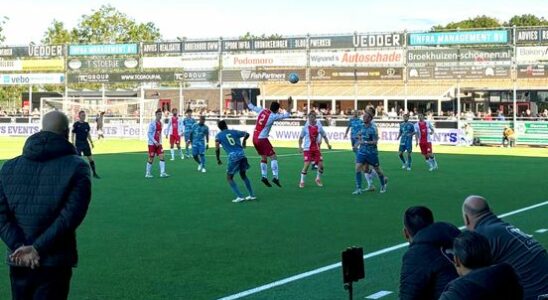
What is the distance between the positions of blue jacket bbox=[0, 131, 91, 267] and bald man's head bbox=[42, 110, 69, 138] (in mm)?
42

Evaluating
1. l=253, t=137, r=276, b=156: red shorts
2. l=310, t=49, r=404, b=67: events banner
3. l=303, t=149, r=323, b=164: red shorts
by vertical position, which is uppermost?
l=310, t=49, r=404, b=67: events banner

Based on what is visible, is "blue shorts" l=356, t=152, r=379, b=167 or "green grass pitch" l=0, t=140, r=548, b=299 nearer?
"green grass pitch" l=0, t=140, r=548, b=299

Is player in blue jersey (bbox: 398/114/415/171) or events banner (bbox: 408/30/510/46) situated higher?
events banner (bbox: 408/30/510/46)

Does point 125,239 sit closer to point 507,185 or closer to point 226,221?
point 226,221

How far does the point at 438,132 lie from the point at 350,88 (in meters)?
22.8

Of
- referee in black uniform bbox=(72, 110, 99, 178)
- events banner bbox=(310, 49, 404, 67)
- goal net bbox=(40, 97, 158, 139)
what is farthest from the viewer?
goal net bbox=(40, 97, 158, 139)

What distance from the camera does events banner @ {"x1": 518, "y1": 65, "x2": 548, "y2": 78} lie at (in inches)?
1811

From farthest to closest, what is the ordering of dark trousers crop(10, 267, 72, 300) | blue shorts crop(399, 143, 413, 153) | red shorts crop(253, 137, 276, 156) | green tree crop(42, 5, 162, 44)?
green tree crop(42, 5, 162, 44) → blue shorts crop(399, 143, 413, 153) → red shorts crop(253, 137, 276, 156) → dark trousers crop(10, 267, 72, 300)

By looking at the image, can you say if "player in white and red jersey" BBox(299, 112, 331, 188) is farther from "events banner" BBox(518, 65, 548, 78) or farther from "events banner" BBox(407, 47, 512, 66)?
"events banner" BBox(518, 65, 548, 78)

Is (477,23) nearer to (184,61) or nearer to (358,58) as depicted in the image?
Result: (358,58)

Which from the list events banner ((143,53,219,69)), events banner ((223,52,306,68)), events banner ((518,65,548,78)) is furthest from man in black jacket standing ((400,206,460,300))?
events banner ((143,53,219,69))

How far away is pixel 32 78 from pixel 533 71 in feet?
121

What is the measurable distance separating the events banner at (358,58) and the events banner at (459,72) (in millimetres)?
1357

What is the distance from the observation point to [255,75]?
52688 mm
